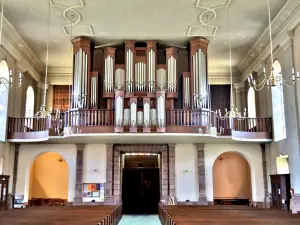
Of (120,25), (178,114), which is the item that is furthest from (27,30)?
(178,114)

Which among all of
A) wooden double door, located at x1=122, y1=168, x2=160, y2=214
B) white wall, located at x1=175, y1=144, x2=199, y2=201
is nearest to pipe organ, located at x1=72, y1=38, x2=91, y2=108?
white wall, located at x1=175, y1=144, x2=199, y2=201

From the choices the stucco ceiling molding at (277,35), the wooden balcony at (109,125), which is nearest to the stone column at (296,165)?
the stucco ceiling molding at (277,35)

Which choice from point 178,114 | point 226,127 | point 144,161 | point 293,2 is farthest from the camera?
point 144,161

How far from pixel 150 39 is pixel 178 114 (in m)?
3.73

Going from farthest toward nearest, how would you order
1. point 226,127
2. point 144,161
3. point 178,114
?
point 144,161 → point 226,127 → point 178,114

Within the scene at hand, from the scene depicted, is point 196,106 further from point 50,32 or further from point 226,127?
point 50,32

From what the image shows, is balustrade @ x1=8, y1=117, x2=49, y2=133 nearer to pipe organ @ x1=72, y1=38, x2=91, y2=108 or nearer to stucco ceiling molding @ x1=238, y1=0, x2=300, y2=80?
pipe organ @ x1=72, y1=38, x2=91, y2=108

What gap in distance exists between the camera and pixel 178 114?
1444 centimetres

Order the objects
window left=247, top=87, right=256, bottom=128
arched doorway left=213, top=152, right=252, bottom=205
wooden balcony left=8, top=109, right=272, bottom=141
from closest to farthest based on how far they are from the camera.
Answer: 1. wooden balcony left=8, top=109, right=272, bottom=141
2. window left=247, top=87, right=256, bottom=128
3. arched doorway left=213, top=152, right=252, bottom=205

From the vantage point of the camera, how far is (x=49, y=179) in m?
19.9

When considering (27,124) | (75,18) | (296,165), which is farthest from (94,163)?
(296,165)

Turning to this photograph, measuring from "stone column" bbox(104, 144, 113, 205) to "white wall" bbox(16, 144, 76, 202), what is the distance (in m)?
1.52

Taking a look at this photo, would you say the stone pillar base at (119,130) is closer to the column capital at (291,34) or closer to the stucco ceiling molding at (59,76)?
the stucco ceiling molding at (59,76)

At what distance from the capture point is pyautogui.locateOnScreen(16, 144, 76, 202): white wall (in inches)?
643
